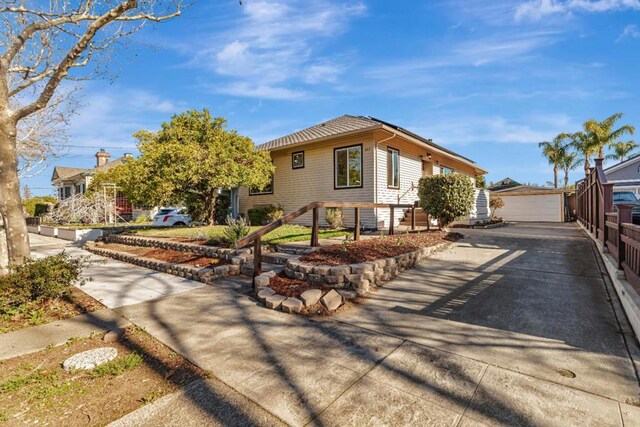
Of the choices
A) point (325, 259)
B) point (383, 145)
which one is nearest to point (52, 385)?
point (325, 259)

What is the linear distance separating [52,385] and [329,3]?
9.24 meters

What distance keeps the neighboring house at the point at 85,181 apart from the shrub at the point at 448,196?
2116cm

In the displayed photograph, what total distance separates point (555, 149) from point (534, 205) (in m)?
12.5

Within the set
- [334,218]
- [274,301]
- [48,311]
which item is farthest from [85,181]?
[274,301]

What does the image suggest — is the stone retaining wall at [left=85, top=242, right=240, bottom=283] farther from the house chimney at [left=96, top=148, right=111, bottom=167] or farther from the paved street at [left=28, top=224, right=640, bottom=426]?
the house chimney at [left=96, top=148, right=111, bottom=167]

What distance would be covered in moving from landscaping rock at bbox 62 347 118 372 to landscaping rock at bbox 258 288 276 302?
72.6 inches

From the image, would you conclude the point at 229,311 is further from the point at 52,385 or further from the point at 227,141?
the point at 227,141

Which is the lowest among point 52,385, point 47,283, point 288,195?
point 52,385

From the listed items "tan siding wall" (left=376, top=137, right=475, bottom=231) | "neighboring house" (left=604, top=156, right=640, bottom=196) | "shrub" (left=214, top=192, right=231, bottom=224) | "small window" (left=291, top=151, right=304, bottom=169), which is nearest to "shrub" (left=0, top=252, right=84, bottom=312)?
"tan siding wall" (left=376, top=137, right=475, bottom=231)

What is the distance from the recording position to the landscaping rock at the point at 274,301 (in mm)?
4133

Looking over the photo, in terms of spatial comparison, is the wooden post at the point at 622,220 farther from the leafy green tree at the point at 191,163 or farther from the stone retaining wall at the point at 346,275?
the leafy green tree at the point at 191,163

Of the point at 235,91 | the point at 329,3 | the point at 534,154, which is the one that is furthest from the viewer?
the point at 534,154

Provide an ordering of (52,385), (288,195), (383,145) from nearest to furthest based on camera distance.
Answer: (52,385) < (383,145) < (288,195)

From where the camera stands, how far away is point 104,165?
1084 inches
